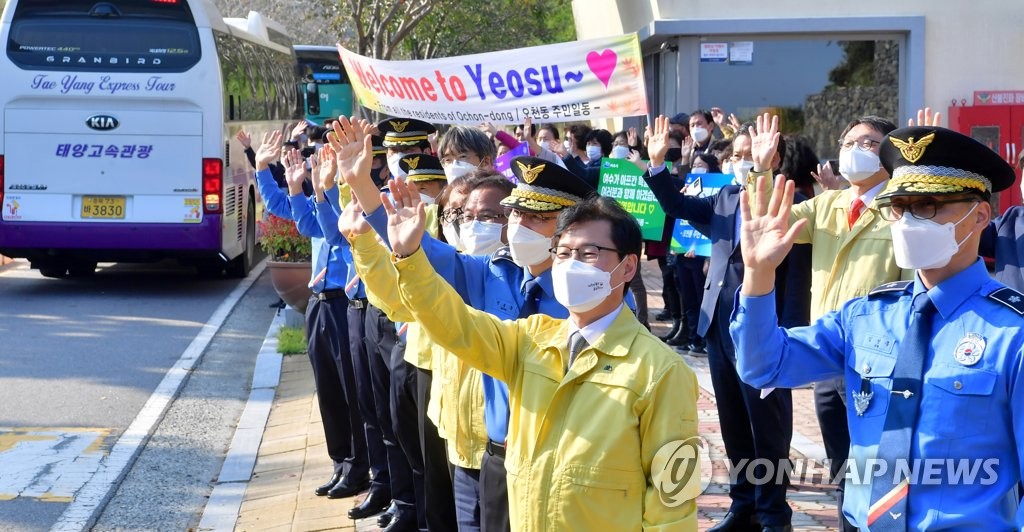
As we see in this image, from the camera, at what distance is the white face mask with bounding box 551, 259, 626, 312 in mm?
3656

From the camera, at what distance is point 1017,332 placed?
3125mm

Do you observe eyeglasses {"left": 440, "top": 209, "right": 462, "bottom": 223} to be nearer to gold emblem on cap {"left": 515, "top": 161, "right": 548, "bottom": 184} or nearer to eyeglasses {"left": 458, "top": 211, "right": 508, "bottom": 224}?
eyeglasses {"left": 458, "top": 211, "right": 508, "bottom": 224}

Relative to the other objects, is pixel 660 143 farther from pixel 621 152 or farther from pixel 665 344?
pixel 621 152

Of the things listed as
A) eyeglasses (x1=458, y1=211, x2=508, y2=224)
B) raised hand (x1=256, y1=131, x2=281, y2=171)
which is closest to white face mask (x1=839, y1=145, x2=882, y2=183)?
eyeglasses (x1=458, y1=211, x2=508, y2=224)

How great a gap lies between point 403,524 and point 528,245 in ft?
8.23

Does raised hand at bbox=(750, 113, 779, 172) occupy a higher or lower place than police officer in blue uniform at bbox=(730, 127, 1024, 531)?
higher

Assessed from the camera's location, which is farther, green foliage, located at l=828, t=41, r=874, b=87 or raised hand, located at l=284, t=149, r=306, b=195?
green foliage, located at l=828, t=41, r=874, b=87

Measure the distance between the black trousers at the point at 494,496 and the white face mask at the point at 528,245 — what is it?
683mm

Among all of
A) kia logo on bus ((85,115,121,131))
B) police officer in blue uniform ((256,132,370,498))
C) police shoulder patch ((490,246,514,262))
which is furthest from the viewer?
kia logo on bus ((85,115,121,131))

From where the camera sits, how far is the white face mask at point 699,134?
11.4 metres

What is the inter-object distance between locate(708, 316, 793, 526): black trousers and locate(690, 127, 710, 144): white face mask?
5.19 meters

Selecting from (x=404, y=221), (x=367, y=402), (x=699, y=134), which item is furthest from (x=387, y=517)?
(x=699, y=134)

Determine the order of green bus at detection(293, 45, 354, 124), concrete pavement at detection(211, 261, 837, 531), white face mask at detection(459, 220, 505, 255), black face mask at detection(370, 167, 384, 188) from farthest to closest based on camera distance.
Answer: green bus at detection(293, 45, 354, 124)
black face mask at detection(370, 167, 384, 188)
concrete pavement at detection(211, 261, 837, 531)
white face mask at detection(459, 220, 505, 255)

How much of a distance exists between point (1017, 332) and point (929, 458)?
379 mm
